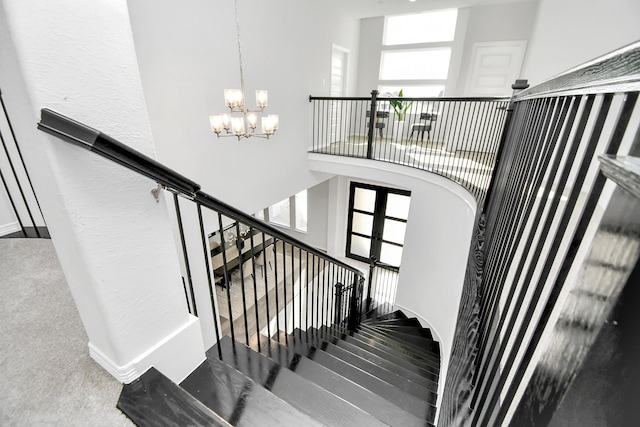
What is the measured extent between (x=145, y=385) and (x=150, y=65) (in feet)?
9.46

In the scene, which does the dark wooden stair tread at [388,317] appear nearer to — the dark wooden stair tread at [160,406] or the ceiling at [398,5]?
the dark wooden stair tread at [160,406]

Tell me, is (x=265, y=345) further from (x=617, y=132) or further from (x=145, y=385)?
(x=617, y=132)

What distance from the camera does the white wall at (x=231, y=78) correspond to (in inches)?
117

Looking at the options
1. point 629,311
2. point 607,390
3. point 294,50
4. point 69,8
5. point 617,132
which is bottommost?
point 607,390

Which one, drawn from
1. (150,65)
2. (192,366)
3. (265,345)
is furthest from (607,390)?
(150,65)

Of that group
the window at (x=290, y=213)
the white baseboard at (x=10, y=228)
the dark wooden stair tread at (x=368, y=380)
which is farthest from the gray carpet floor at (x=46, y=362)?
the window at (x=290, y=213)

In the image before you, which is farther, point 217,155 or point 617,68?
point 217,155

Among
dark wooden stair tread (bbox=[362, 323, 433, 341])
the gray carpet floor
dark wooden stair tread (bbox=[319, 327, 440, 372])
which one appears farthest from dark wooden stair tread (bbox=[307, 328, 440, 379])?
the gray carpet floor

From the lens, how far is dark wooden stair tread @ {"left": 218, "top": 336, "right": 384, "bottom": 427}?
4.56 feet

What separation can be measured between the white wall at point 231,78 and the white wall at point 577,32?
141 inches

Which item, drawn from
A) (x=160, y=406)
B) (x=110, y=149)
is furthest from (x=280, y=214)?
(x=110, y=149)

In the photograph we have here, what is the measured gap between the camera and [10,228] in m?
1.99

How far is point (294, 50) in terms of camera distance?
192 inches

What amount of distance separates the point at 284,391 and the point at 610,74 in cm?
159
